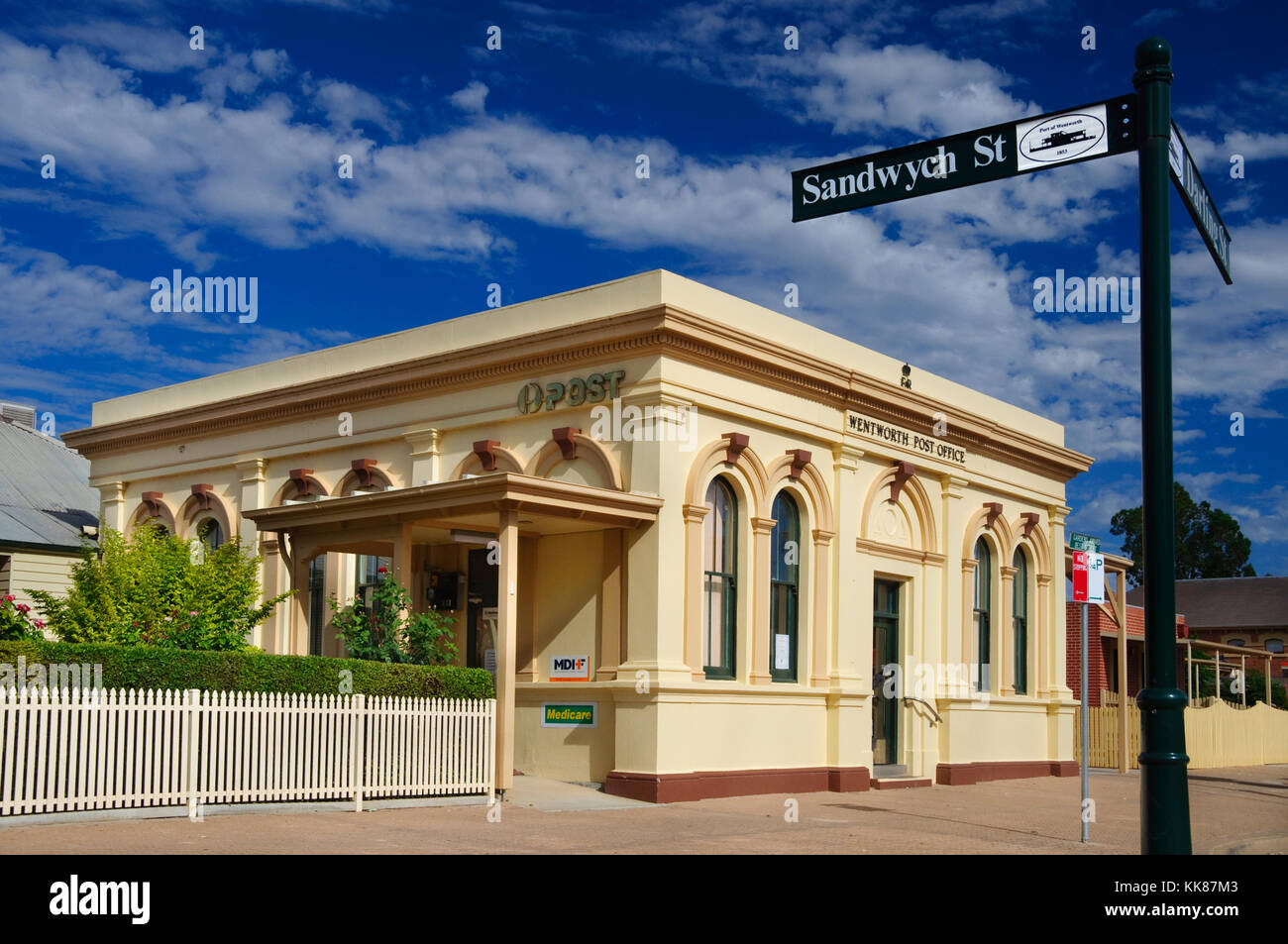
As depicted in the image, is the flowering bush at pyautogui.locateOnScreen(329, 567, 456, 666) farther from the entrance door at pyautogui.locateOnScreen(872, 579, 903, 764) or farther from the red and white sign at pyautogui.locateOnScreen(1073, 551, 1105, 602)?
the entrance door at pyautogui.locateOnScreen(872, 579, 903, 764)

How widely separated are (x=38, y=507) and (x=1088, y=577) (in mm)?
24596

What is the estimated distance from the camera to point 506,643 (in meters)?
15.9

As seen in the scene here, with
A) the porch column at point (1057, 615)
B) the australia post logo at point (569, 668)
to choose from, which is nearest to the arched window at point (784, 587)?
the australia post logo at point (569, 668)

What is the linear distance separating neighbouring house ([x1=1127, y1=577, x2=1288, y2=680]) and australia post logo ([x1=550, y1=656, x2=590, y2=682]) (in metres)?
62.4

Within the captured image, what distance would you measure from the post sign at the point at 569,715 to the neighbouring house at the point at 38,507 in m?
12.3

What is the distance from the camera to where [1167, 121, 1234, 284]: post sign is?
9.27 m

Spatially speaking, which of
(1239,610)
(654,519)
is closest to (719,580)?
(654,519)

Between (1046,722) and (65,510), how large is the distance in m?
21.8

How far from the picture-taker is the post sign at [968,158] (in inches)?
349

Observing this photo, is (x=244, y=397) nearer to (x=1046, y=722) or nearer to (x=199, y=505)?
(x=199, y=505)

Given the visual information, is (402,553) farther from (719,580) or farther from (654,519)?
(719,580)

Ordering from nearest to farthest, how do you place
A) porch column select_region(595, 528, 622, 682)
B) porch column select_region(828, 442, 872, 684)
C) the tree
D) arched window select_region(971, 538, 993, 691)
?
porch column select_region(595, 528, 622, 682) → porch column select_region(828, 442, 872, 684) → arched window select_region(971, 538, 993, 691) → the tree

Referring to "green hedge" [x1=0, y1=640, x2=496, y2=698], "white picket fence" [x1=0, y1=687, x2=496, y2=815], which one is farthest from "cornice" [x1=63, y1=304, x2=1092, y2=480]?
"white picket fence" [x1=0, y1=687, x2=496, y2=815]

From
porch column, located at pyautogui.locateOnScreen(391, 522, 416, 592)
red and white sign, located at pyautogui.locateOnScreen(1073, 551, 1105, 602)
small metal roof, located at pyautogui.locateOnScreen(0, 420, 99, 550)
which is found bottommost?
red and white sign, located at pyautogui.locateOnScreen(1073, 551, 1105, 602)
